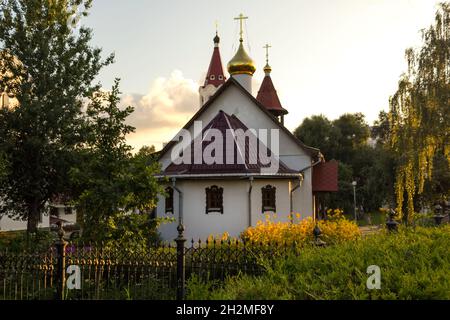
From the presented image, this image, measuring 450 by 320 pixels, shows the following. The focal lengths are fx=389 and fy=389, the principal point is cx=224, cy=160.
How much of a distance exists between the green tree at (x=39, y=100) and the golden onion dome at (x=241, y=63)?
9.17 m

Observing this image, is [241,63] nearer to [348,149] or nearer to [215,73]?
[215,73]

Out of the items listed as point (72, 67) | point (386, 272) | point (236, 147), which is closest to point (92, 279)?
point (386, 272)

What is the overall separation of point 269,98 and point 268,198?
11.9 metres

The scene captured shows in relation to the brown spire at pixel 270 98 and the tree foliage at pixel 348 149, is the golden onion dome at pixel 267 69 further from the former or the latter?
the tree foliage at pixel 348 149

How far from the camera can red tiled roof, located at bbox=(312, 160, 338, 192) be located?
20703 millimetres

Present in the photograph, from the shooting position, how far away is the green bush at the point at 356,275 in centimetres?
486

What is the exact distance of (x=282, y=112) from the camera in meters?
27.4

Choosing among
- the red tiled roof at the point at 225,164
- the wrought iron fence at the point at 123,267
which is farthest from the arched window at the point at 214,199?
the wrought iron fence at the point at 123,267

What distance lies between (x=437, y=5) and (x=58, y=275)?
53.9ft

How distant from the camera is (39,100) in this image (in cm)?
1714

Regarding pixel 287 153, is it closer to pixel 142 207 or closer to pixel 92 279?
pixel 142 207

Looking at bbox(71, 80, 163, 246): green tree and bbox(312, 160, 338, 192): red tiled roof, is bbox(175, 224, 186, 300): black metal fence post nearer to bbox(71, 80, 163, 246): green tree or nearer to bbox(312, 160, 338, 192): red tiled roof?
bbox(71, 80, 163, 246): green tree

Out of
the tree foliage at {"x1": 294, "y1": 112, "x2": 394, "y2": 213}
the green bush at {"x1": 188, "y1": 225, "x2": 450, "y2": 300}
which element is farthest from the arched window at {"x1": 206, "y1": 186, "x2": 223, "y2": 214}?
the tree foliage at {"x1": 294, "y1": 112, "x2": 394, "y2": 213}

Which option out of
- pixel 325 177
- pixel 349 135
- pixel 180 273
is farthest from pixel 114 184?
pixel 349 135
